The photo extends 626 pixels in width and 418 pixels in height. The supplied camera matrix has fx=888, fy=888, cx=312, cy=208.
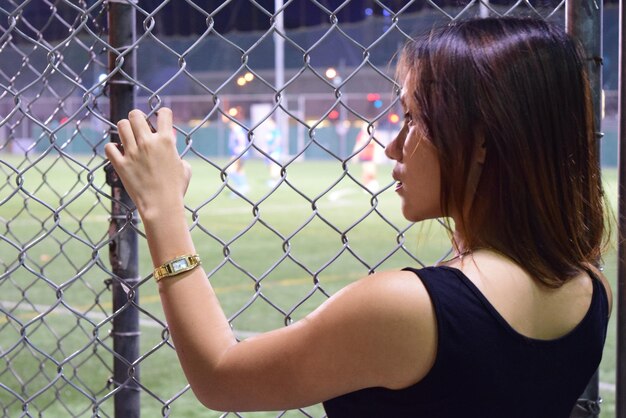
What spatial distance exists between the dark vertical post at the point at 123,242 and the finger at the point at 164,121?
428 mm

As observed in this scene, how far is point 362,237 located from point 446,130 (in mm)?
9647

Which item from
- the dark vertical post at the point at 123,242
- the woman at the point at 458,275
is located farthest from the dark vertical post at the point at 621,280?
the dark vertical post at the point at 123,242

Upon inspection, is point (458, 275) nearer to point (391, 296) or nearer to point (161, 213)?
point (391, 296)

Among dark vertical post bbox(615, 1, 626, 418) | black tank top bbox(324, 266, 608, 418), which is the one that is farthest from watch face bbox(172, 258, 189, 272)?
dark vertical post bbox(615, 1, 626, 418)

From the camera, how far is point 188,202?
15.9m

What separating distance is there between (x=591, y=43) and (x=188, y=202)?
1402 centimetres

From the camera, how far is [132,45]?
1.89 meters

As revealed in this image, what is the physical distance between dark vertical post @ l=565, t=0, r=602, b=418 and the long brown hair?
732 millimetres

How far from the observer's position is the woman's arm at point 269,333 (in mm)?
1244

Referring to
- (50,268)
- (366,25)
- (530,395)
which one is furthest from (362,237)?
(366,25)

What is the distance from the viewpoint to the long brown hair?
1.35 metres

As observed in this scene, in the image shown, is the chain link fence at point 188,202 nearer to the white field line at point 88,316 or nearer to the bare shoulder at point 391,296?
the white field line at point 88,316

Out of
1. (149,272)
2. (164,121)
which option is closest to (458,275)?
(164,121)

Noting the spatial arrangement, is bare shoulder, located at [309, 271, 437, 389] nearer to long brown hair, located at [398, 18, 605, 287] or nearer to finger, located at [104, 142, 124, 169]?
long brown hair, located at [398, 18, 605, 287]
